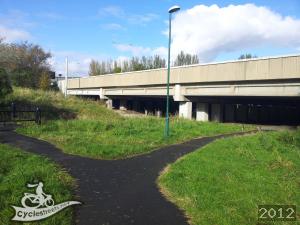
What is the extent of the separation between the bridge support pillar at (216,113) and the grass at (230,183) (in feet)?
69.6

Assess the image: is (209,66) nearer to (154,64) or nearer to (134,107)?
(134,107)

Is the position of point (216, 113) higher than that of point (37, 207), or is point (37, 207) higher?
point (216, 113)

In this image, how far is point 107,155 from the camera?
14883 mm

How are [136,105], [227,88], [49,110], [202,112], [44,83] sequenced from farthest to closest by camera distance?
[44,83], [136,105], [202,112], [49,110], [227,88]

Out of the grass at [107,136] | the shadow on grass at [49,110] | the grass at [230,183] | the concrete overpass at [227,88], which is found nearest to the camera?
the grass at [230,183]

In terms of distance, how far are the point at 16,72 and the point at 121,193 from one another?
63440 millimetres

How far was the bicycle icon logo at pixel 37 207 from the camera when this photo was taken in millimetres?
7340

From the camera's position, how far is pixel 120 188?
9.89m

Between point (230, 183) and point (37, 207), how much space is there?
5.13 meters

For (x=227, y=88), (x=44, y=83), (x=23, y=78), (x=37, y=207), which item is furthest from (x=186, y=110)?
(x=23, y=78)

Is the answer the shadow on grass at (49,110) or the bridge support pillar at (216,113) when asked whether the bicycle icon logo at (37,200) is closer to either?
Result: the shadow on grass at (49,110)

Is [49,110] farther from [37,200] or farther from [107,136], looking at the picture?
[37,200]

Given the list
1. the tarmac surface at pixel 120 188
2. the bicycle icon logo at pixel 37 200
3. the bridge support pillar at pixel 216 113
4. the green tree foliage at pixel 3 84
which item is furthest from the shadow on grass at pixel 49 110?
the bicycle icon logo at pixel 37 200

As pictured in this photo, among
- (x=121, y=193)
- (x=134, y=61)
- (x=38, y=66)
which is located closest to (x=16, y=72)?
(x=38, y=66)
